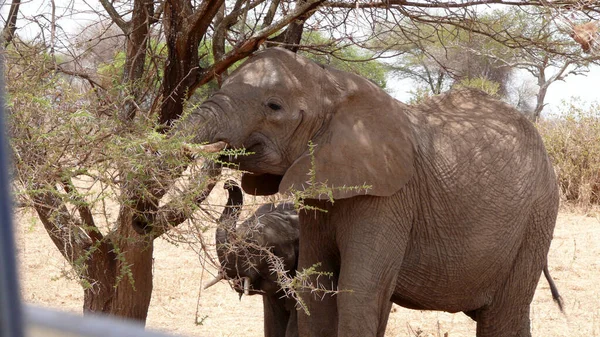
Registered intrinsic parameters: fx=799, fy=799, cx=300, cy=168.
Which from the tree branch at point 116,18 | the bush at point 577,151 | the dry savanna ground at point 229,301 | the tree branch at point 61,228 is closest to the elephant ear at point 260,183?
the tree branch at point 61,228

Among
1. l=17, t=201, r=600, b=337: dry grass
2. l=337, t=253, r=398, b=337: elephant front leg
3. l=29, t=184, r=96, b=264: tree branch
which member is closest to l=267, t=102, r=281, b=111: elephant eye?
l=337, t=253, r=398, b=337: elephant front leg

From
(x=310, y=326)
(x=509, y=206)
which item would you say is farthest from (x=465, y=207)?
(x=310, y=326)

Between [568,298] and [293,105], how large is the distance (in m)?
3.59

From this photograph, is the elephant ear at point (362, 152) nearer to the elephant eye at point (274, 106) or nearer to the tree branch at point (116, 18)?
the elephant eye at point (274, 106)

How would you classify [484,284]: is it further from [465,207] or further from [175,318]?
[175,318]

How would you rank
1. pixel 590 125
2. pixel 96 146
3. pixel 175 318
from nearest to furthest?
1. pixel 96 146
2. pixel 175 318
3. pixel 590 125

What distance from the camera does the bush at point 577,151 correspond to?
9.28 meters

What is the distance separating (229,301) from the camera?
5730 mm

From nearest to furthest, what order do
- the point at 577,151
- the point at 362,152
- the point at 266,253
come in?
the point at 362,152
the point at 266,253
the point at 577,151

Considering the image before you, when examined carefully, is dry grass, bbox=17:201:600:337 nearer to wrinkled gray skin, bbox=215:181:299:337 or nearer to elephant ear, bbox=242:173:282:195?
wrinkled gray skin, bbox=215:181:299:337

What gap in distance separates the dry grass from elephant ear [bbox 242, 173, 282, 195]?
116 centimetres

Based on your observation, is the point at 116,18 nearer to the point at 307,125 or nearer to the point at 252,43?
the point at 252,43

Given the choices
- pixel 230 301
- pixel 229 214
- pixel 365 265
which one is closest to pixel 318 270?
pixel 365 265

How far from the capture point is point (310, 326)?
3.37m
